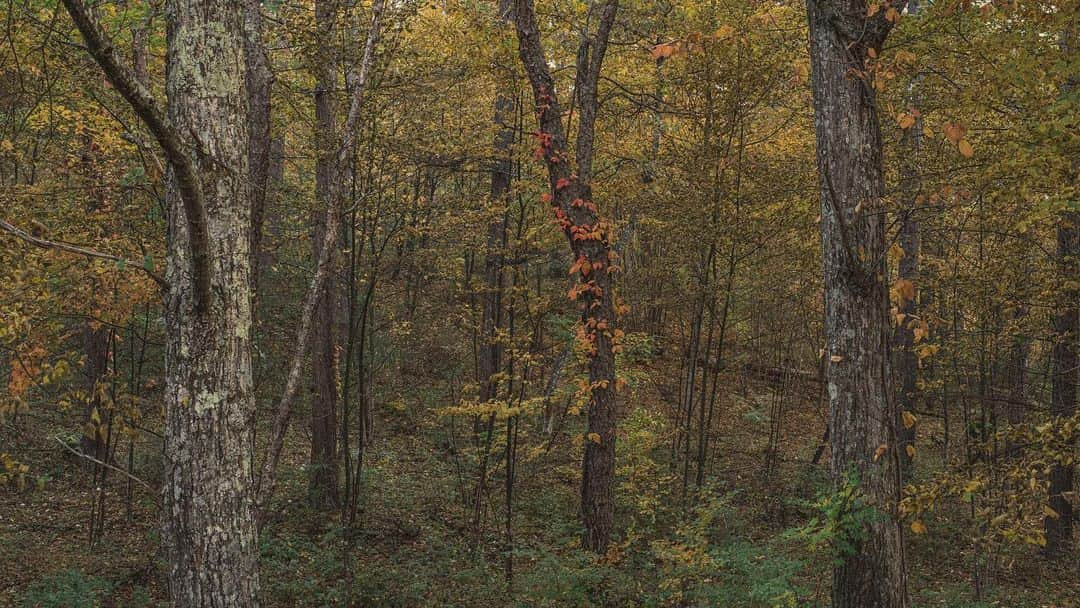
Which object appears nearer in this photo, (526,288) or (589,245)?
(589,245)

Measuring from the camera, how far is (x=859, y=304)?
4.83 meters

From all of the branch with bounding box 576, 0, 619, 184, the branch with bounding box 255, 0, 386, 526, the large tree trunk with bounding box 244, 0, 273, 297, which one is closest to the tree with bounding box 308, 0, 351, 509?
the large tree trunk with bounding box 244, 0, 273, 297

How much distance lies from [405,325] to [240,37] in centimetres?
861

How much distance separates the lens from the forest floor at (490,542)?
7426mm

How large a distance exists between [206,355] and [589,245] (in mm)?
5330

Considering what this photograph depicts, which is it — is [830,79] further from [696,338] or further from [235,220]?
[696,338]

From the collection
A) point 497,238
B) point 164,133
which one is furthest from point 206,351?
point 497,238

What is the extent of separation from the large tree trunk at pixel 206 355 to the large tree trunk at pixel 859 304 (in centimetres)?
350

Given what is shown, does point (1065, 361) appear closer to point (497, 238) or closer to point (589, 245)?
point (589, 245)

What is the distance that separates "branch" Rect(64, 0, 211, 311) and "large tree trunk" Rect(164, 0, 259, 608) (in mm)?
169

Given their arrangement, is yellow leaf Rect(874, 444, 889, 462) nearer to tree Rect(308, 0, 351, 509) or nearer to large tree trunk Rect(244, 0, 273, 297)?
large tree trunk Rect(244, 0, 273, 297)

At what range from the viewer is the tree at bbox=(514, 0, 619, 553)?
25.8 feet

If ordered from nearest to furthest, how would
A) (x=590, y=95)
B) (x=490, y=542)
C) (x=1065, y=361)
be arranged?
1. (x=590, y=95)
2. (x=490, y=542)
3. (x=1065, y=361)

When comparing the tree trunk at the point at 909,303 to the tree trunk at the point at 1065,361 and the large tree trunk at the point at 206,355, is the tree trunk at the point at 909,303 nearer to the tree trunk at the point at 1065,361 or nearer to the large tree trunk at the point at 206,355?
the tree trunk at the point at 1065,361
